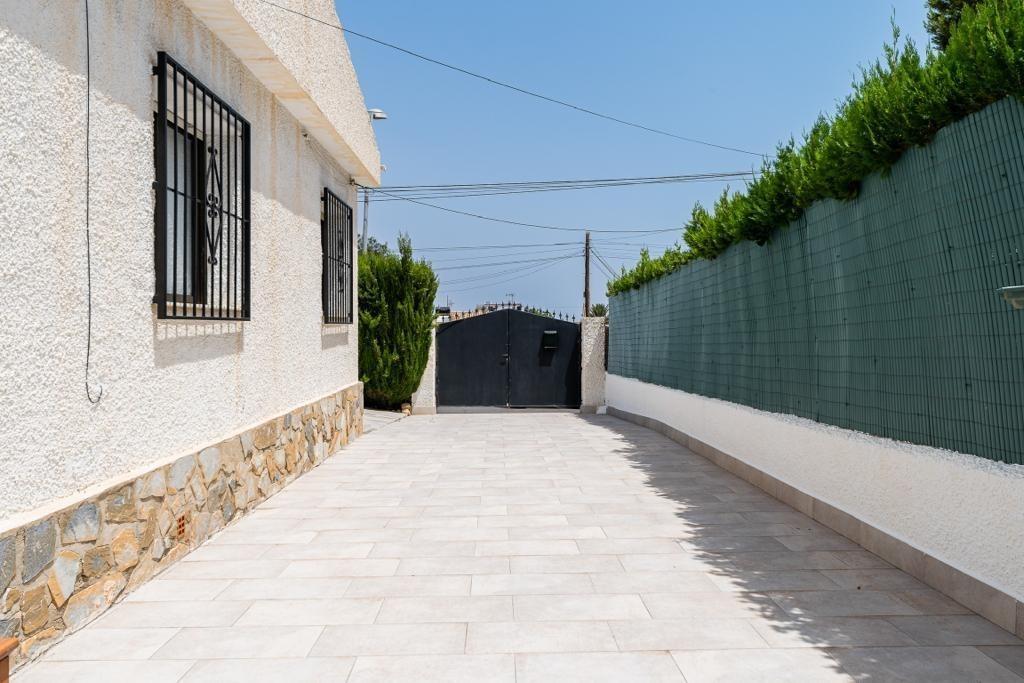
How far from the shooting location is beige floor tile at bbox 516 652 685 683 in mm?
2846

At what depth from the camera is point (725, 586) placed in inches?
155

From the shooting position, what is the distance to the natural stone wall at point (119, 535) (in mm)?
2980

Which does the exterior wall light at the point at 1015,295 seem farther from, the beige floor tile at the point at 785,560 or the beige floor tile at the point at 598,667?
the beige floor tile at the point at 785,560

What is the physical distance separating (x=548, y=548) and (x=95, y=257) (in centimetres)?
310

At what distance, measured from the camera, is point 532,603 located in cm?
368

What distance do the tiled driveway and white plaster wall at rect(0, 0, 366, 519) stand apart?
84cm

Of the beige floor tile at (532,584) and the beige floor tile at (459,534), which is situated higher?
the beige floor tile at (532,584)

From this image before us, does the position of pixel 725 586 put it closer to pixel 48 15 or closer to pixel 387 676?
pixel 387 676

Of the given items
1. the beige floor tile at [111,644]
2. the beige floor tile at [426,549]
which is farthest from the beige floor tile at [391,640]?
the beige floor tile at [426,549]

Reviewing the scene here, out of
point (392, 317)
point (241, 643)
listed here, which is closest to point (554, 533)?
point (241, 643)

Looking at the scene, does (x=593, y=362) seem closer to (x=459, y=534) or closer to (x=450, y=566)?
(x=459, y=534)

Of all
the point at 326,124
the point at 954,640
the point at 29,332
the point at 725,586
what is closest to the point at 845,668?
the point at 954,640

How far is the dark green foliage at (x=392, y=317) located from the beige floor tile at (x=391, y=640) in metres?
9.96

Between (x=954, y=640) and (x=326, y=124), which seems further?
(x=326, y=124)
